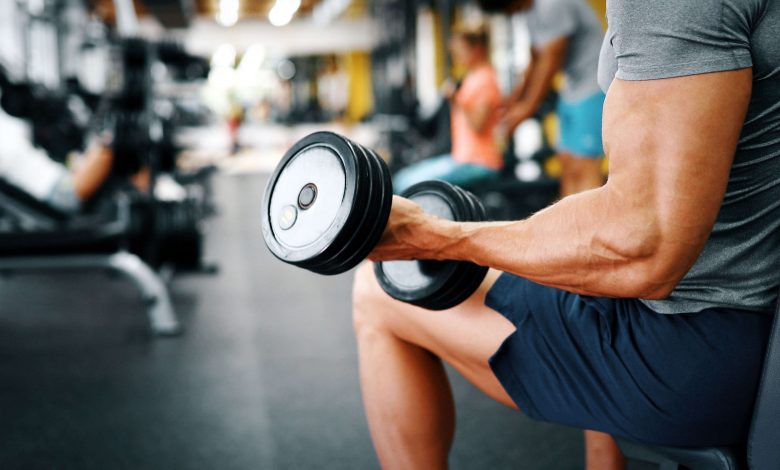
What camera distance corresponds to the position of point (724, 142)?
0.60 metres

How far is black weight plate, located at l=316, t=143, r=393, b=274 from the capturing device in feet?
2.37

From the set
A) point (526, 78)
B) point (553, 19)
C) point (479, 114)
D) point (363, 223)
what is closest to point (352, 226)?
point (363, 223)

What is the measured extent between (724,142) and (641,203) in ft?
0.26

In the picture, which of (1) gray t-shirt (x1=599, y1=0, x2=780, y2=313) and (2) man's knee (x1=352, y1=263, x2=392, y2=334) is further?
(2) man's knee (x1=352, y1=263, x2=392, y2=334)

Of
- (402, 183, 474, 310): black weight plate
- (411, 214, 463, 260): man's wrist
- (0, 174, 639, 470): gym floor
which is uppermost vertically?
(411, 214, 463, 260): man's wrist

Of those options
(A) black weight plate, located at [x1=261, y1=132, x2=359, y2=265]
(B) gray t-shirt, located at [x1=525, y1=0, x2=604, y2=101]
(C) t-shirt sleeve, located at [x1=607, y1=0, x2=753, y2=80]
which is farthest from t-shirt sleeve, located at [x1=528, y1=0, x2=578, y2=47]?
(C) t-shirt sleeve, located at [x1=607, y1=0, x2=753, y2=80]

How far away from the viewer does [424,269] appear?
2.75ft

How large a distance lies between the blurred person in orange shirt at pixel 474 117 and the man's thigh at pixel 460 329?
2.40m

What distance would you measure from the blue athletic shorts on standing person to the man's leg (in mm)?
1856

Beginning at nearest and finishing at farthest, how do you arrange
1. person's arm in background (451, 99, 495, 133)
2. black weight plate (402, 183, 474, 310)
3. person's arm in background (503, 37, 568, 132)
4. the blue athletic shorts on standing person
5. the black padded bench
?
black weight plate (402, 183, 474, 310)
the black padded bench
the blue athletic shorts on standing person
person's arm in background (503, 37, 568, 132)
person's arm in background (451, 99, 495, 133)

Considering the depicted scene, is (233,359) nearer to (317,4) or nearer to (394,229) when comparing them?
(394,229)

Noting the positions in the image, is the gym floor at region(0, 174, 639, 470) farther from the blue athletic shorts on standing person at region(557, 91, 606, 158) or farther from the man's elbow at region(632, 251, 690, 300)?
the blue athletic shorts on standing person at region(557, 91, 606, 158)

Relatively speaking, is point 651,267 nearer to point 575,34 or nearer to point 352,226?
point 352,226

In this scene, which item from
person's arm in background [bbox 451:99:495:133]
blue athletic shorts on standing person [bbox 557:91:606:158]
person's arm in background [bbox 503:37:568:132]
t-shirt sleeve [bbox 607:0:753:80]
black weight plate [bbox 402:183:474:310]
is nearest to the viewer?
t-shirt sleeve [bbox 607:0:753:80]
